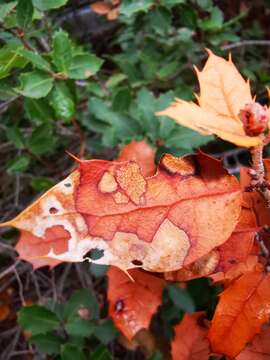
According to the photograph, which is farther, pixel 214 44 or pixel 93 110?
pixel 214 44

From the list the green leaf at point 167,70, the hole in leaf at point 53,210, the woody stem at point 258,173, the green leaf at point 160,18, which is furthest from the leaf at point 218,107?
the green leaf at point 167,70

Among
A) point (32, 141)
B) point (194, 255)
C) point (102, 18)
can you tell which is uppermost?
point (194, 255)

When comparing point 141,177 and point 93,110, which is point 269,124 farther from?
point 93,110

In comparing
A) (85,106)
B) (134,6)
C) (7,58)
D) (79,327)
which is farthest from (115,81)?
(79,327)

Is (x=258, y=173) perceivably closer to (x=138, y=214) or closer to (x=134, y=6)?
(x=138, y=214)

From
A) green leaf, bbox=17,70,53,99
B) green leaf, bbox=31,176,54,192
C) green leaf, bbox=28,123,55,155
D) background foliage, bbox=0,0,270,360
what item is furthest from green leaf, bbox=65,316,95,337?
green leaf, bbox=17,70,53,99

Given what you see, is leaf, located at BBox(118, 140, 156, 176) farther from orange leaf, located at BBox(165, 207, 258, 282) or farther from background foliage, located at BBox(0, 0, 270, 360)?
orange leaf, located at BBox(165, 207, 258, 282)

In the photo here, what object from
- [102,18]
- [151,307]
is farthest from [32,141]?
[102,18]
